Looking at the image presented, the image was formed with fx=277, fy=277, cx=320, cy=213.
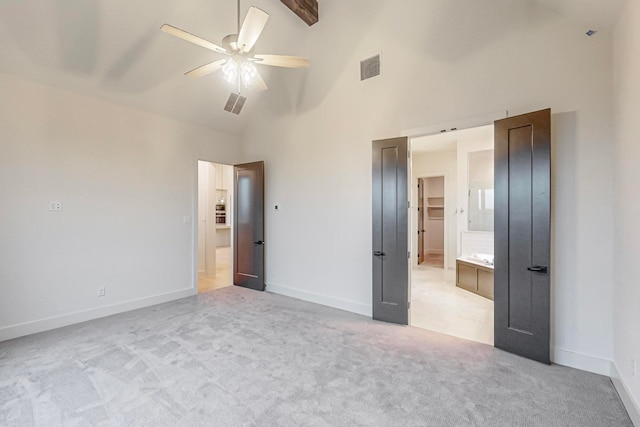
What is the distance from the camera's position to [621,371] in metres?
2.18

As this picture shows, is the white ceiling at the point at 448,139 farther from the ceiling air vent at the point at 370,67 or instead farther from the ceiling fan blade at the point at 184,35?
the ceiling fan blade at the point at 184,35

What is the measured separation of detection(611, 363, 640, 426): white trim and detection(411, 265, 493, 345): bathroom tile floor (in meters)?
0.93

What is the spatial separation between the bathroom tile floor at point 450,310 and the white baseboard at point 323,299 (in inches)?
27.2

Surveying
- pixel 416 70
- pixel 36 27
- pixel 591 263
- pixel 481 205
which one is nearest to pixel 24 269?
pixel 36 27

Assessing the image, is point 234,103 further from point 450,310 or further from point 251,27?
point 450,310

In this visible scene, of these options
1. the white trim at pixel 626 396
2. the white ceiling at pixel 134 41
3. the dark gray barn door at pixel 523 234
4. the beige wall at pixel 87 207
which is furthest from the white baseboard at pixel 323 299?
the white ceiling at pixel 134 41

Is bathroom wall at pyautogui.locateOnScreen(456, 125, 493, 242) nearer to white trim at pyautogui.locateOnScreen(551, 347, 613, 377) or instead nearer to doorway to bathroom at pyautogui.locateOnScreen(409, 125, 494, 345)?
doorway to bathroom at pyautogui.locateOnScreen(409, 125, 494, 345)

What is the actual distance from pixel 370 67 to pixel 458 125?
1.44m

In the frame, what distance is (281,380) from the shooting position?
2338 millimetres

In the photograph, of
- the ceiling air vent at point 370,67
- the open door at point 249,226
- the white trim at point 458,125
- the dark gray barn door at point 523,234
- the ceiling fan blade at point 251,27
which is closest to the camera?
the ceiling fan blade at point 251,27

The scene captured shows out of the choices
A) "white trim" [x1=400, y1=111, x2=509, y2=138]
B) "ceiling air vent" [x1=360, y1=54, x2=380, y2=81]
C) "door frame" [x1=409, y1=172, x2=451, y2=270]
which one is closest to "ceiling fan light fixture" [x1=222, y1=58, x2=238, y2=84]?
"ceiling air vent" [x1=360, y1=54, x2=380, y2=81]

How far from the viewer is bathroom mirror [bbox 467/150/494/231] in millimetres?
5867

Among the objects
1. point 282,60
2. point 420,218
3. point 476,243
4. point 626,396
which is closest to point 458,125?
point 282,60

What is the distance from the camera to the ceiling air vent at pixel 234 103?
14.0ft
